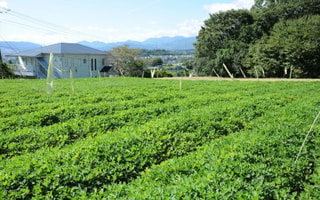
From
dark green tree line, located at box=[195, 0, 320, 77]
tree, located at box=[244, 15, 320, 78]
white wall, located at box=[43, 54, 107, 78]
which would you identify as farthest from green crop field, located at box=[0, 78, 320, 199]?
white wall, located at box=[43, 54, 107, 78]

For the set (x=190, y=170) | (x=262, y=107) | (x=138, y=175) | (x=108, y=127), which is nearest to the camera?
(x=190, y=170)

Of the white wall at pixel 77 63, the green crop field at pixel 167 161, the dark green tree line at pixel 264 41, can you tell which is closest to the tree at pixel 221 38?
the dark green tree line at pixel 264 41

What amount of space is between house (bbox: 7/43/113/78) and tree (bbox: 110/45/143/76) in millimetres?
4059

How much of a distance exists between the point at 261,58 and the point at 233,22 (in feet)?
33.5

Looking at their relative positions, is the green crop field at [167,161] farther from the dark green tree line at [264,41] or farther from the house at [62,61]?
the house at [62,61]

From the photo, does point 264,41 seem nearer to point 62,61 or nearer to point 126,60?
point 126,60

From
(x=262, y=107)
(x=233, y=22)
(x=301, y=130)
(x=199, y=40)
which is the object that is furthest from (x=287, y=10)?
(x=301, y=130)

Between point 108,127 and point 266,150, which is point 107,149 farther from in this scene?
point 266,150

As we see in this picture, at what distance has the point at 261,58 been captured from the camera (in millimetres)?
30766

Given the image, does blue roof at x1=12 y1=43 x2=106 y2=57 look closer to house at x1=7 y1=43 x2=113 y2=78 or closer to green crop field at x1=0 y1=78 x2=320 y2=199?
house at x1=7 y1=43 x2=113 y2=78

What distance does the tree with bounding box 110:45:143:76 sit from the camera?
4001cm

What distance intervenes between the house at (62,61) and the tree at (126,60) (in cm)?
406

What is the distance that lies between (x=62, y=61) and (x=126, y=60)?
34.0 feet

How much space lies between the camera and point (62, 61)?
37.6 meters
